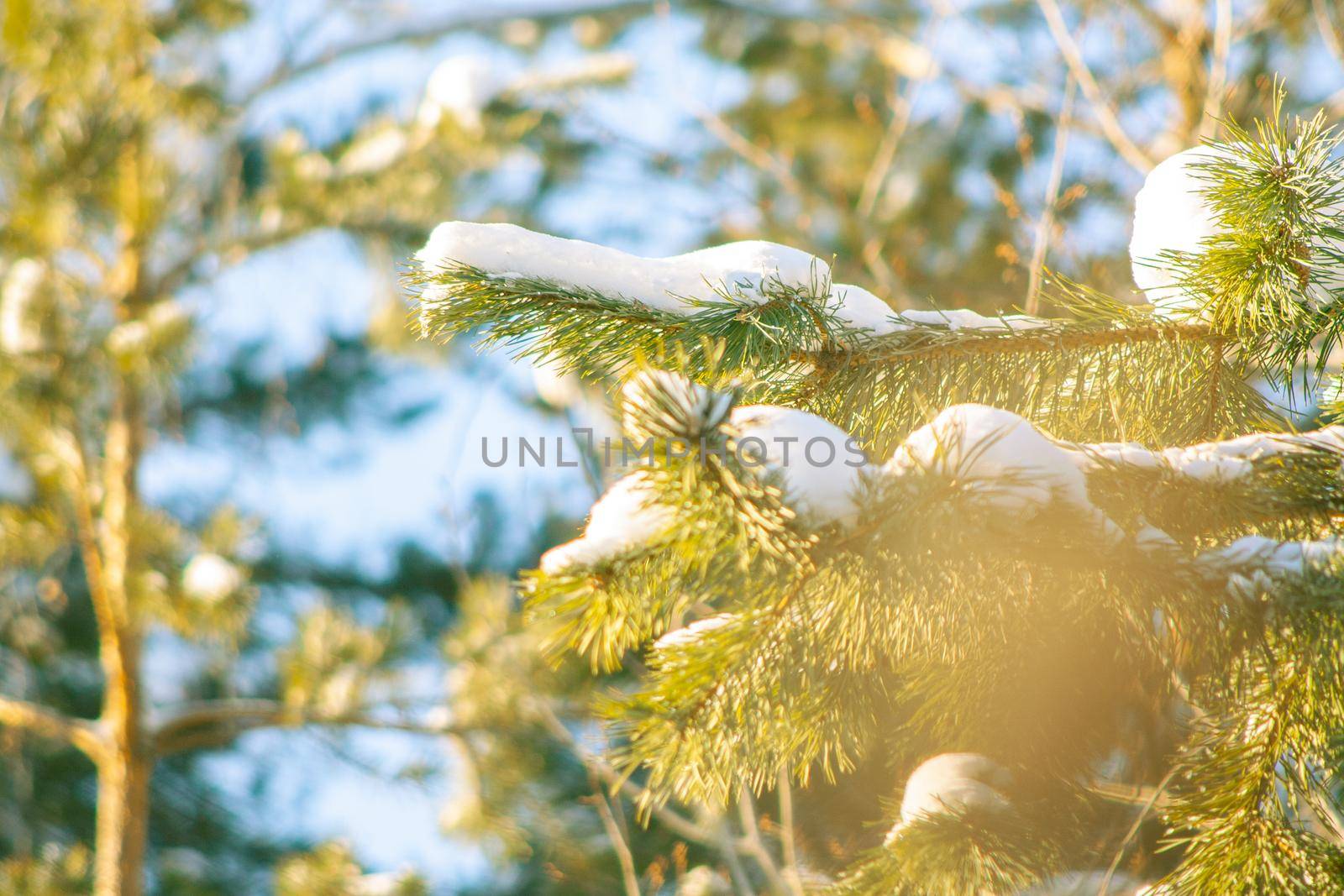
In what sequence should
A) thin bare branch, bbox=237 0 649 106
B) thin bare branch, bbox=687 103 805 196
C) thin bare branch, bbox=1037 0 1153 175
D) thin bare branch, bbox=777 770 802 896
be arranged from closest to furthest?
thin bare branch, bbox=777 770 802 896 → thin bare branch, bbox=1037 0 1153 175 → thin bare branch, bbox=687 103 805 196 → thin bare branch, bbox=237 0 649 106

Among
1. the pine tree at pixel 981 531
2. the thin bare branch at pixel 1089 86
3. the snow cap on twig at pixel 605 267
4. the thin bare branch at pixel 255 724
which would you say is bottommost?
the thin bare branch at pixel 255 724

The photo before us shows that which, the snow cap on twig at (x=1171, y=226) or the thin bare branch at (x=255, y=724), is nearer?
the snow cap on twig at (x=1171, y=226)

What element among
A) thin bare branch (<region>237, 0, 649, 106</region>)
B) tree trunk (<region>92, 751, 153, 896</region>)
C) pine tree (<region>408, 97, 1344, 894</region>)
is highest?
thin bare branch (<region>237, 0, 649, 106</region>)

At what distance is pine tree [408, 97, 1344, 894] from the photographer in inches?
28.7

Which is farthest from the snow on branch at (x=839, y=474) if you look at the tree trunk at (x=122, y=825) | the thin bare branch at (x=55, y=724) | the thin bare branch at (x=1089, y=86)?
the thin bare branch at (x=55, y=724)

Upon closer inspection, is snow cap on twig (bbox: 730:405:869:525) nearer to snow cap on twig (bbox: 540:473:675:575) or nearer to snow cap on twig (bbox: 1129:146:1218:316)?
snow cap on twig (bbox: 540:473:675:575)

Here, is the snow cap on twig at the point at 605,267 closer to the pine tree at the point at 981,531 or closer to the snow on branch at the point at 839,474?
the pine tree at the point at 981,531

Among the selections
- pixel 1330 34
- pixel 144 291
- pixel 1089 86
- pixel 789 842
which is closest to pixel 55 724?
pixel 144 291

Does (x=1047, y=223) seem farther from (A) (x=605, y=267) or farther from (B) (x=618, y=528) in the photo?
(B) (x=618, y=528)

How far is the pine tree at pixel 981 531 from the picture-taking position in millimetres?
729

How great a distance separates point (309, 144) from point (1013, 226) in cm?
321

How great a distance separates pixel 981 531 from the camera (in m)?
0.74

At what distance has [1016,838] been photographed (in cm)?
99

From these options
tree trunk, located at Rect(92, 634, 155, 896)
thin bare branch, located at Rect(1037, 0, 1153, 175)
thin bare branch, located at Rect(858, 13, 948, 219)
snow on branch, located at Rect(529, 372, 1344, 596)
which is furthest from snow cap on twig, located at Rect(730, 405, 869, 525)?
tree trunk, located at Rect(92, 634, 155, 896)
